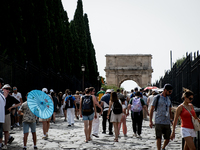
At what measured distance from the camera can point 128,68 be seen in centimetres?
6344

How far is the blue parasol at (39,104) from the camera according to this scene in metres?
7.54

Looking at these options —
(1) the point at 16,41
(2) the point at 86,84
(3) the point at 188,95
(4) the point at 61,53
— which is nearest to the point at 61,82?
(4) the point at 61,53

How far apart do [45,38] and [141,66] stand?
144ft

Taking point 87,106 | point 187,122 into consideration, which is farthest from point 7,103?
point 187,122

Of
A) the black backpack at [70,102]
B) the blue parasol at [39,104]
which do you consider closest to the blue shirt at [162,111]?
the blue parasol at [39,104]

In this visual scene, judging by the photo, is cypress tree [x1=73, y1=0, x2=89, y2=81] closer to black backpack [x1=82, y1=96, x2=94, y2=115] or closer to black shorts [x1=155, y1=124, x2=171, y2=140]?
black backpack [x1=82, y1=96, x2=94, y2=115]

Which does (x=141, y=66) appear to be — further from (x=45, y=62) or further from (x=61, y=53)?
(x=45, y=62)

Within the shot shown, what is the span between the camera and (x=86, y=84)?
38594 millimetres

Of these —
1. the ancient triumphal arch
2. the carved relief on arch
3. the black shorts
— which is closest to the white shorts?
the black shorts

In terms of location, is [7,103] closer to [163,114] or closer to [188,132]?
[163,114]

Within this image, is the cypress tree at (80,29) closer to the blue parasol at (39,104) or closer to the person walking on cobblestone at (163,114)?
the blue parasol at (39,104)

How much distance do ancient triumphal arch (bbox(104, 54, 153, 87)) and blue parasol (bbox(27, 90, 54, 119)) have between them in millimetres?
53987

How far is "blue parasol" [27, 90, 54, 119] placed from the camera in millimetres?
Answer: 7539

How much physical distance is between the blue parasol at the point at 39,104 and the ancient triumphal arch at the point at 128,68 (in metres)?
54.0
